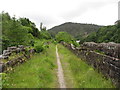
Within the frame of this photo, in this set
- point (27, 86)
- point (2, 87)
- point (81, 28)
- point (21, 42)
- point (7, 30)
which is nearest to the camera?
point (2, 87)

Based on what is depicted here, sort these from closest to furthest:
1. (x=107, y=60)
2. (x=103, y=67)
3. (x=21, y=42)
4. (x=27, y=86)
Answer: (x=27, y=86) → (x=107, y=60) → (x=103, y=67) → (x=21, y=42)

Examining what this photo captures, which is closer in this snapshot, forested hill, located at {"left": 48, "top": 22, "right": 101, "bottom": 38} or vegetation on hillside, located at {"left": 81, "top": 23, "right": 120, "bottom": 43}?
vegetation on hillside, located at {"left": 81, "top": 23, "right": 120, "bottom": 43}

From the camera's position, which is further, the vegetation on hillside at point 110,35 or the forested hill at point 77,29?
the forested hill at point 77,29

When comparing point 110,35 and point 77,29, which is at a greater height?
point 77,29

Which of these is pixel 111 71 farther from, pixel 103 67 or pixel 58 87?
pixel 58 87

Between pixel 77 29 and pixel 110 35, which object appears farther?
pixel 77 29

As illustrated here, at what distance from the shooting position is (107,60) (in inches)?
285

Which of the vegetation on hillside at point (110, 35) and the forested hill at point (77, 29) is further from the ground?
the forested hill at point (77, 29)

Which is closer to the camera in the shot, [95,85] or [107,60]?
[95,85]

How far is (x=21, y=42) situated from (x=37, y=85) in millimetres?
13537

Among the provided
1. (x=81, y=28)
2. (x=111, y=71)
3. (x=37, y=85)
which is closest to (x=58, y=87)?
(x=37, y=85)

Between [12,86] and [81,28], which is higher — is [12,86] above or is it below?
below

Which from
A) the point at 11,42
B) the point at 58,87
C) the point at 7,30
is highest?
the point at 7,30

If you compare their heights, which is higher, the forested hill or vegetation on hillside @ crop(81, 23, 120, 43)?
the forested hill
